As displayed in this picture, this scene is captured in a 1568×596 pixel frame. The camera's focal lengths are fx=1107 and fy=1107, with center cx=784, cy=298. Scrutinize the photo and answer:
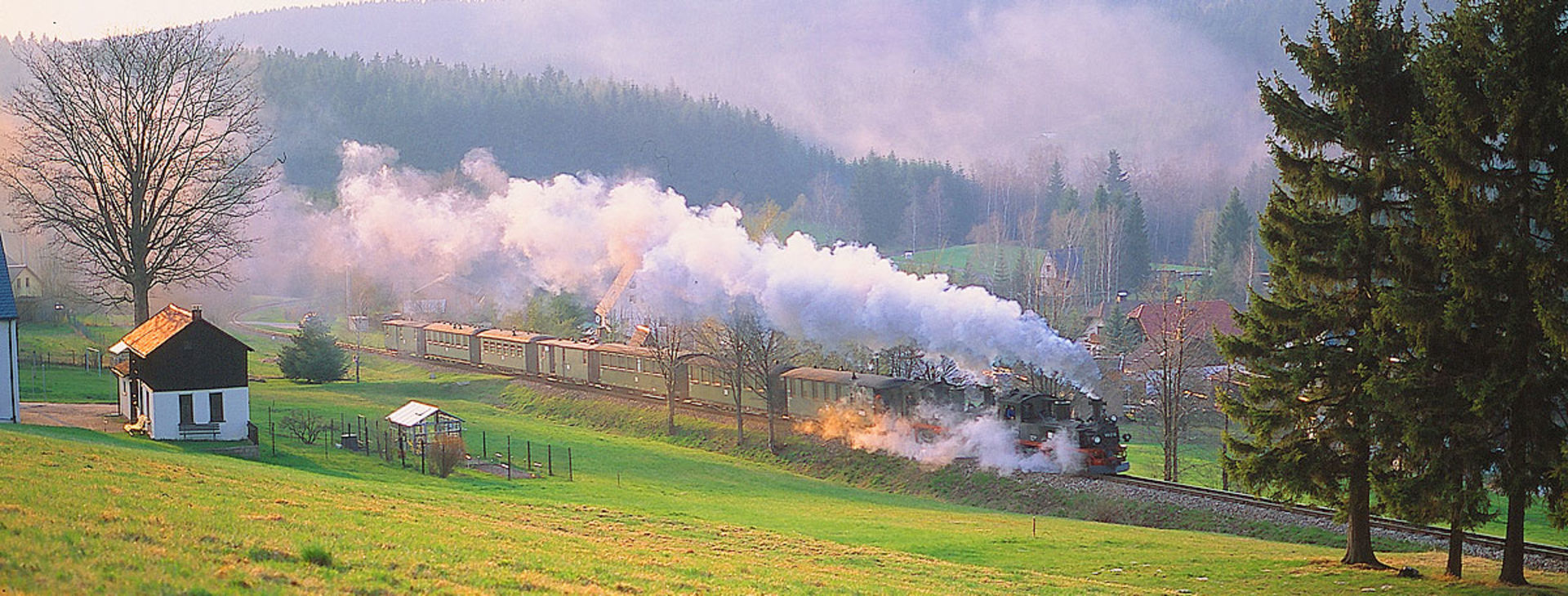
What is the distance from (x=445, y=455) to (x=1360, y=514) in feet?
67.2

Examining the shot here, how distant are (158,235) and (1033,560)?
31567 mm

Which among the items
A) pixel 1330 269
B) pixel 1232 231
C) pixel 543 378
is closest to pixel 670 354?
pixel 543 378

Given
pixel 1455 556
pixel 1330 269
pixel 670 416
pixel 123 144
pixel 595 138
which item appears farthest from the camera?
pixel 595 138

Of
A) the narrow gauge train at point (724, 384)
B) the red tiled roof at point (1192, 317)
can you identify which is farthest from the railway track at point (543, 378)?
the red tiled roof at point (1192, 317)

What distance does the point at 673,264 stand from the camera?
4312 cm

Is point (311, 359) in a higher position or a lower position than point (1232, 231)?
lower

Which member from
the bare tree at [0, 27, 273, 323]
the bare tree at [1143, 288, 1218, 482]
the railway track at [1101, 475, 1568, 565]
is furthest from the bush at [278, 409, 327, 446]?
the bare tree at [1143, 288, 1218, 482]

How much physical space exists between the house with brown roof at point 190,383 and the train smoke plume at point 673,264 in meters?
17.1

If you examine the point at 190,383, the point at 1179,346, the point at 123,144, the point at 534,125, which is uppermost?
the point at 534,125

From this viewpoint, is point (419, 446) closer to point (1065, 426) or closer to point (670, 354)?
point (670, 354)

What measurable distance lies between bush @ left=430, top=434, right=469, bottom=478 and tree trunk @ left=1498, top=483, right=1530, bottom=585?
72.9ft

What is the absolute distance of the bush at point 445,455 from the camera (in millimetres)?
27703

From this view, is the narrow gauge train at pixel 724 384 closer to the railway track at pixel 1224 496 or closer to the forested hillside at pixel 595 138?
the railway track at pixel 1224 496

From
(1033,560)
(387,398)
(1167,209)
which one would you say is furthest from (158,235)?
(1167,209)
